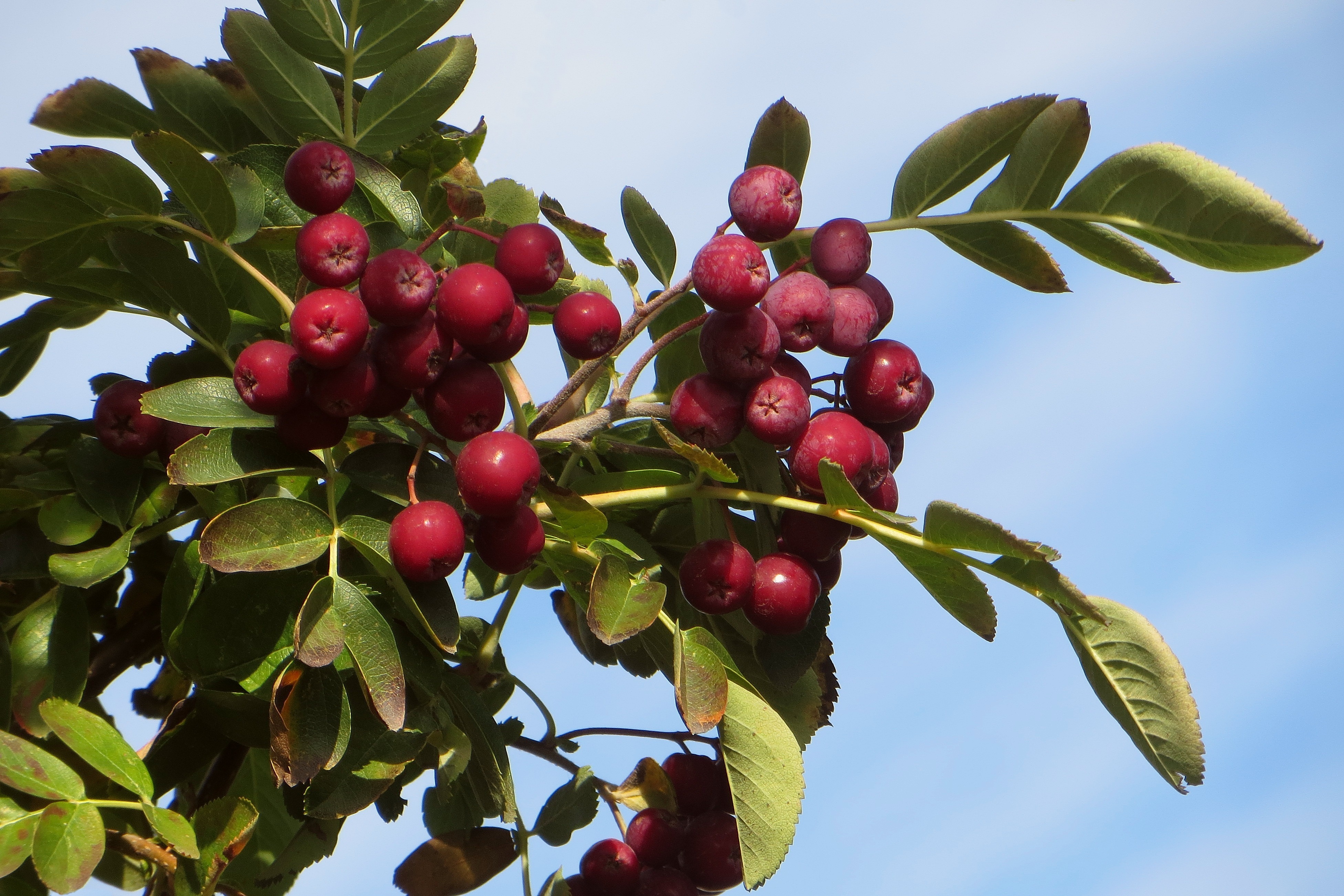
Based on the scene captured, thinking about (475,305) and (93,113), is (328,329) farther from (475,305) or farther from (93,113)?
(93,113)

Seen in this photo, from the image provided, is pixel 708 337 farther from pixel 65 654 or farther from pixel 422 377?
pixel 65 654

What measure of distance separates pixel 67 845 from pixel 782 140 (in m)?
1.06

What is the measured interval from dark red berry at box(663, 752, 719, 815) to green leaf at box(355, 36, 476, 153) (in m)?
0.90

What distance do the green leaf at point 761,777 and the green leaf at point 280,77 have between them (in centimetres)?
85

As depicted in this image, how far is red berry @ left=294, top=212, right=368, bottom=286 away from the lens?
3.54ft

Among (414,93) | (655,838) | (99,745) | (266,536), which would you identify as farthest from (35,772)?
(414,93)

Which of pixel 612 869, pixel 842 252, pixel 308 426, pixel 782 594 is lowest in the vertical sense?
pixel 612 869

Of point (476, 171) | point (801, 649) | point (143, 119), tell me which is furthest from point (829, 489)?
point (143, 119)

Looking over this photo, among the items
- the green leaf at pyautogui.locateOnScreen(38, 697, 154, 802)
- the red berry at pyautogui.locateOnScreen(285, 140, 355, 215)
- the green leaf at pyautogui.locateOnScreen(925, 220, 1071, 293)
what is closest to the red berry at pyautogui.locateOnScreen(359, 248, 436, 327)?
the red berry at pyautogui.locateOnScreen(285, 140, 355, 215)

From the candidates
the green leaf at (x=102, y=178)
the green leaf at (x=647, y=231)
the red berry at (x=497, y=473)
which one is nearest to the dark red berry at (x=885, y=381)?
the green leaf at (x=647, y=231)

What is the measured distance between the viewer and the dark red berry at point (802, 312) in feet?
3.79

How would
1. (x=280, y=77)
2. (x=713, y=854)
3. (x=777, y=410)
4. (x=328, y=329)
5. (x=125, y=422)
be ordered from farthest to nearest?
(x=713, y=854) → (x=280, y=77) → (x=125, y=422) → (x=777, y=410) → (x=328, y=329)

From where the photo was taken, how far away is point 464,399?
108cm

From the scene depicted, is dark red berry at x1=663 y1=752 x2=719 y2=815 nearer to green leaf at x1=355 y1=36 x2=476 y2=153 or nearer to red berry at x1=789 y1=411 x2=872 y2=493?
red berry at x1=789 y1=411 x2=872 y2=493
